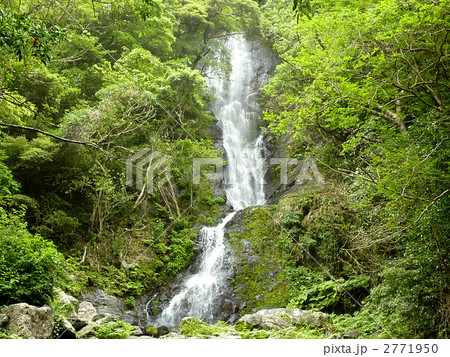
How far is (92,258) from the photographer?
1098 cm

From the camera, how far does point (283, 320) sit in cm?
734

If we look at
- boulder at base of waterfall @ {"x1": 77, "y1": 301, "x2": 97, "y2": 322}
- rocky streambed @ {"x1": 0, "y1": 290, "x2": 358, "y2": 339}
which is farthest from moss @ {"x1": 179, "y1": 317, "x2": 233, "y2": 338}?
Answer: boulder at base of waterfall @ {"x1": 77, "y1": 301, "x2": 97, "y2": 322}

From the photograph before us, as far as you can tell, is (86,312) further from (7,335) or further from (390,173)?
(390,173)

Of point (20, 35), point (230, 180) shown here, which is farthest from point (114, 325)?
point (230, 180)

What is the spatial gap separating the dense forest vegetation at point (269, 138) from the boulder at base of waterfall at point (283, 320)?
69 cm

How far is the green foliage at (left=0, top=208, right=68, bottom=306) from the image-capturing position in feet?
16.8

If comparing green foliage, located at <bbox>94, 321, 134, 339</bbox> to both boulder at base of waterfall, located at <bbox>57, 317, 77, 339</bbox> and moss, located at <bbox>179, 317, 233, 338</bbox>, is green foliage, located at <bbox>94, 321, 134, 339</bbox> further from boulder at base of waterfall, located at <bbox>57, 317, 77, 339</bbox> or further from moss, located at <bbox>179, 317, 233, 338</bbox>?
moss, located at <bbox>179, 317, 233, 338</bbox>

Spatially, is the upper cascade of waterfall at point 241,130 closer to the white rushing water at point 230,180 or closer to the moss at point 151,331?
the white rushing water at point 230,180

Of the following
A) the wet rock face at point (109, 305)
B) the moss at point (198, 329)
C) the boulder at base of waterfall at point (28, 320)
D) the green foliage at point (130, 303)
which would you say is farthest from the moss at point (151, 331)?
the boulder at base of waterfall at point (28, 320)

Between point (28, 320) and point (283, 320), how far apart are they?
4.81 m
